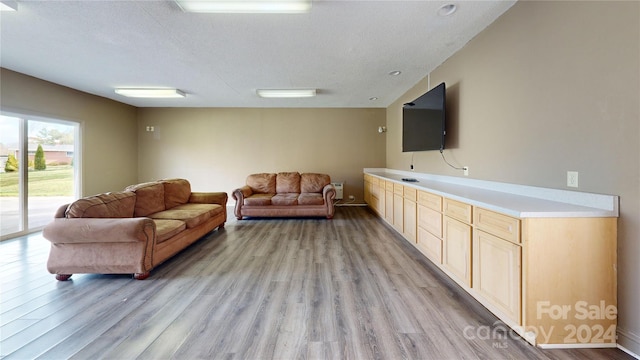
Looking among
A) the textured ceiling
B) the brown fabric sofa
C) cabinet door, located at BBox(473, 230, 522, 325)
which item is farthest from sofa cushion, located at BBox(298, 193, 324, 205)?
cabinet door, located at BBox(473, 230, 522, 325)

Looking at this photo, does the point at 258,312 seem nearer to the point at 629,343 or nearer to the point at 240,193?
the point at 629,343

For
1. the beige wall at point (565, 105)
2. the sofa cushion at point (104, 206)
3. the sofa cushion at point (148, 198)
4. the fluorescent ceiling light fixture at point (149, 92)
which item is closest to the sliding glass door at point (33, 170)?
the fluorescent ceiling light fixture at point (149, 92)

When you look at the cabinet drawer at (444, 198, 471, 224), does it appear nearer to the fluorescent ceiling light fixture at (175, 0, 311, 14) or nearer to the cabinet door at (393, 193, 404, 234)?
the cabinet door at (393, 193, 404, 234)

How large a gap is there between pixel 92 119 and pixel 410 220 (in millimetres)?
6337

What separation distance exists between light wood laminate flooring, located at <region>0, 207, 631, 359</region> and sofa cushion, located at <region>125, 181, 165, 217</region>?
89 centimetres

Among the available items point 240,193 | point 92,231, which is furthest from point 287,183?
point 92,231

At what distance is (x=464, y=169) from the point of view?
3.02m

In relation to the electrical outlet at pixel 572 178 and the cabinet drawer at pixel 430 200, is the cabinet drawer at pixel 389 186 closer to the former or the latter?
the cabinet drawer at pixel 430 200

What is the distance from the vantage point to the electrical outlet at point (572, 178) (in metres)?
1.72

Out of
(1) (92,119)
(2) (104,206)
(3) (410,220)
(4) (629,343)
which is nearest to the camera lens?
(4) (629,343)

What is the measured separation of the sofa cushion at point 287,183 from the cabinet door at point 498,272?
4.25 metres

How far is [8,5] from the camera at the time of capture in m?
2.19

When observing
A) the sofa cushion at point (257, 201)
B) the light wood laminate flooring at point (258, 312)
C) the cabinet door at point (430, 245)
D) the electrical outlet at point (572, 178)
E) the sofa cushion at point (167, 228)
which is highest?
the electrical outlet at point (572, 178)

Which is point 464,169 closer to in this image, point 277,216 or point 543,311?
point 543,311
